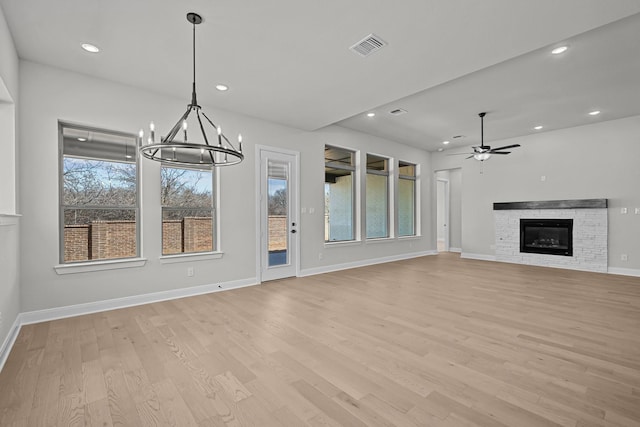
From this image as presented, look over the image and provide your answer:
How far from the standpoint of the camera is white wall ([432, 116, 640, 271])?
19.3 feet

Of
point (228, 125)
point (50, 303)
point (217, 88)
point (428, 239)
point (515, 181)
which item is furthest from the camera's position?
point (428, 239)

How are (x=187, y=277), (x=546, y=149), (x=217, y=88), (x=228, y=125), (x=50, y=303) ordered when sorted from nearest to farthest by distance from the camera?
(x=50, y=303)
(x=217, y=88)
(x=187, y=277)
(x=228, y=125)
(x=546, y=149)

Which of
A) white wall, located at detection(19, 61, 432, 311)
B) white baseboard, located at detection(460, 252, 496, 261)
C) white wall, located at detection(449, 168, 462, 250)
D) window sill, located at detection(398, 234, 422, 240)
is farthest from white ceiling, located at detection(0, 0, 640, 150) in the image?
white wall, located at detection(449, 168, 462, 250)

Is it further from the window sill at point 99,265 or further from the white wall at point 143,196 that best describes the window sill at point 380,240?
the window sill at point 99,265

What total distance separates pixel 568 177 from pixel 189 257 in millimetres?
7981

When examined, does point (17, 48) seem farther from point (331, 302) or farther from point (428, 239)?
point (428, 239)

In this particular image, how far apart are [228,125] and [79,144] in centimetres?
198

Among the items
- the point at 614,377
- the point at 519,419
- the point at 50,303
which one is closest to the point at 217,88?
the point at 50,303

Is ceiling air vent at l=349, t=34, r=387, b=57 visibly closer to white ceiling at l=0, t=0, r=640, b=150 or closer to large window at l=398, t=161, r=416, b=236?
white ceiling at l=0, t=0, r=640, b=150

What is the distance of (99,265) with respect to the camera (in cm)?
370

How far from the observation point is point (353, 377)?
2.19m

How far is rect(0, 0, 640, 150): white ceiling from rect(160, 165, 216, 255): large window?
1163mm

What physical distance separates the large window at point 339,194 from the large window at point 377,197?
567 millimetres

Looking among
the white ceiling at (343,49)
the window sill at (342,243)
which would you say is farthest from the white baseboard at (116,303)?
the white ceiling at (343,49)
